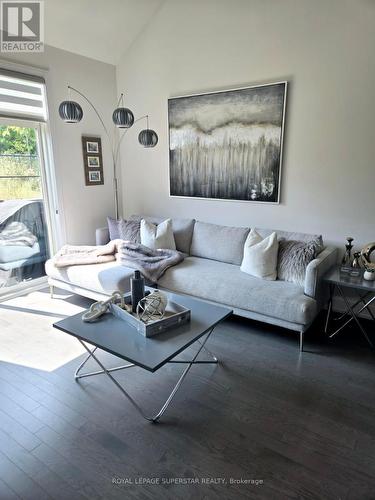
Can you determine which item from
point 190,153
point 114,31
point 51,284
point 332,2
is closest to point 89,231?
point 51,284

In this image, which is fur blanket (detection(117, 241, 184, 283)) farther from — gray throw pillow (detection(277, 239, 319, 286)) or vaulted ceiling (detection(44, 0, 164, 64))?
vaulted ceiling (detection(44, 0, 164, 64))

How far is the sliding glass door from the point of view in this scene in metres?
3.60

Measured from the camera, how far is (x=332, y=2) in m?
2.88

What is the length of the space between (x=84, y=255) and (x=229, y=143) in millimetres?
2044

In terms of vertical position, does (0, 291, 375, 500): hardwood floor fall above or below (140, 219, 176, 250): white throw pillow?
below

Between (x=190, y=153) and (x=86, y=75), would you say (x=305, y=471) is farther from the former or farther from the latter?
(x=86, y=75)

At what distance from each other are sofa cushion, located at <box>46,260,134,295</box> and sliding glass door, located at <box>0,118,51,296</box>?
0.52 metres

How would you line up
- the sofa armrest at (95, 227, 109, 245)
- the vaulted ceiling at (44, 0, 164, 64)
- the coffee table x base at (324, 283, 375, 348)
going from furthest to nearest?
the sofa armrest at (95, 227, 109, 245), the vaulted ceiling at (44, 0, 164, 64), the coffee table x base at (324, 283, 375, 348)

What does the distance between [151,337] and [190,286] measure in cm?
126

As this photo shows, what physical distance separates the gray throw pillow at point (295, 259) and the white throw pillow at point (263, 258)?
0.20ft

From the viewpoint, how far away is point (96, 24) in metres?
3.70

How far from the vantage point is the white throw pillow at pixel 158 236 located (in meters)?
3.71

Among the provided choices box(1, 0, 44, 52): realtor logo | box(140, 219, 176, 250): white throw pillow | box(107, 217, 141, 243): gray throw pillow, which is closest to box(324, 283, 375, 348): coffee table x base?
box(140, 219, 176, 250): white throw pillow

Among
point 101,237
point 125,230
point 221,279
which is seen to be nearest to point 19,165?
point 101,237
